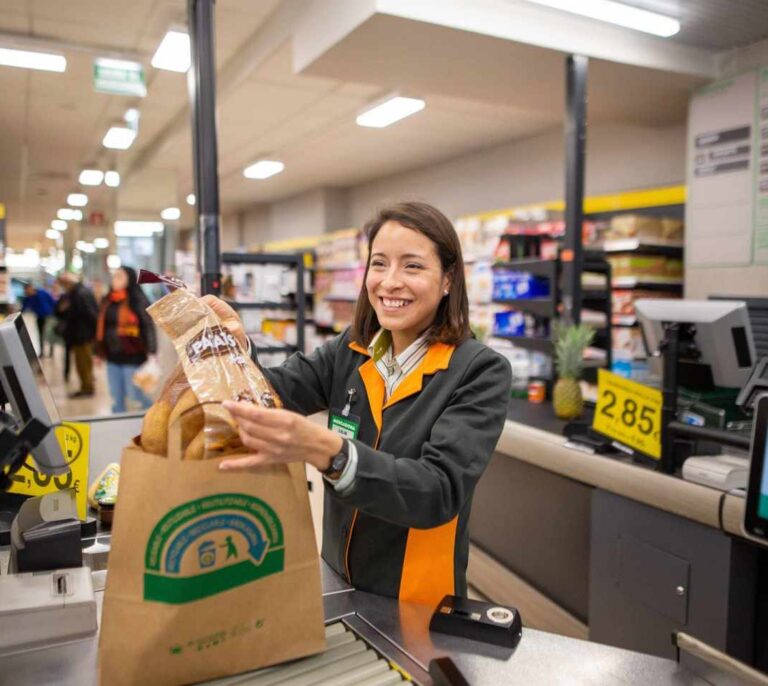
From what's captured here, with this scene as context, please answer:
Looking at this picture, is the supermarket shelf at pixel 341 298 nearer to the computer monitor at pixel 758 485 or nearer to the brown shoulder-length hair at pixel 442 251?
the brown shoulder-length hair at pixel 442 251

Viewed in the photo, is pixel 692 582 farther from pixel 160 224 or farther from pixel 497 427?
pixel 160 224

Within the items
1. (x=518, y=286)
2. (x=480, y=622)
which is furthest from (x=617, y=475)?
(x=518, y=286)

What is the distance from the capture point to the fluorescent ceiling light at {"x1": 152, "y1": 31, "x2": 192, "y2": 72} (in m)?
5.01

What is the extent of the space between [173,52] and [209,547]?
522 cm

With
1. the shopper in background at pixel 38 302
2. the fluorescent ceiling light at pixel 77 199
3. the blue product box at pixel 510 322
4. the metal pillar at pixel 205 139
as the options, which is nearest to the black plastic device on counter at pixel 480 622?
the metal pillar at pixel 205 139

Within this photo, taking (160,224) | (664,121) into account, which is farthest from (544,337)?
(160,224)

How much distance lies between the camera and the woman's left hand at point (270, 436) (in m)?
0.91

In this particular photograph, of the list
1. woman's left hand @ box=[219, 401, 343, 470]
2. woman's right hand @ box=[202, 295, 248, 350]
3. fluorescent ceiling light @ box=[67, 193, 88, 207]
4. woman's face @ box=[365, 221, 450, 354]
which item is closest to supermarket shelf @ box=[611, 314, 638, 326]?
woman's face @ box=[365, 221, 450, 354]

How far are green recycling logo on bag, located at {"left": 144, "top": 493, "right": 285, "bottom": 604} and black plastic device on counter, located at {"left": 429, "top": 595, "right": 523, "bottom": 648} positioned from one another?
39 cm

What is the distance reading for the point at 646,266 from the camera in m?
5.84

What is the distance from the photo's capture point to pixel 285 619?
99cm

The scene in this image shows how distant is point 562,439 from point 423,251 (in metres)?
1.63

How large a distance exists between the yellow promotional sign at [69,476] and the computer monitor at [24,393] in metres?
0.47

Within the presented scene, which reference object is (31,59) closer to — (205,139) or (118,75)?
(118,75)
